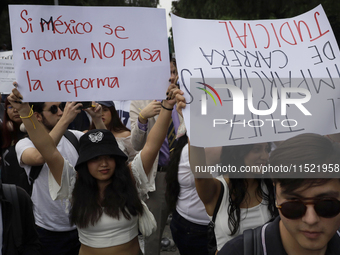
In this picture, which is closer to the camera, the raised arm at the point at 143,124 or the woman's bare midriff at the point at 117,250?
the woman's bare midriff at the point at 117,250

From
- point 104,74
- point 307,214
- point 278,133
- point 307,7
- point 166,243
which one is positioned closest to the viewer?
point 307,214

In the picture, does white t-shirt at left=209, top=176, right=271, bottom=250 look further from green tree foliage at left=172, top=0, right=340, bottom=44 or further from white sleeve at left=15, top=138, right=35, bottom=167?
green tree foliage at left=172, top=0, right=340, bottom=44

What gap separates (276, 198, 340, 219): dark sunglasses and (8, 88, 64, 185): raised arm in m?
1.56

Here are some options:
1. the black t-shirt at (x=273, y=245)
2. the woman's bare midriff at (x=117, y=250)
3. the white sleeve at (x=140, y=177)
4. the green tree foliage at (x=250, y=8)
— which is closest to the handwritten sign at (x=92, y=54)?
the white sleeve at (x=140, y=177)

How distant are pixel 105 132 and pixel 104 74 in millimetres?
510

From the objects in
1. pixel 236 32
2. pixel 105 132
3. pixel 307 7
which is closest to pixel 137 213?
pixel 105 132

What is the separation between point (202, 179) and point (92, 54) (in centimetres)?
102

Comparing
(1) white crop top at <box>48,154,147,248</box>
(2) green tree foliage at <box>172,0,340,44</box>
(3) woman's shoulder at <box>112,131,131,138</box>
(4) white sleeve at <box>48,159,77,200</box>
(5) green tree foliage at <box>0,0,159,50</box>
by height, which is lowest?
(1) white crop top at <box>48,154,147,248</box>

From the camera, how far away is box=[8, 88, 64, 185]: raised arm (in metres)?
2.26

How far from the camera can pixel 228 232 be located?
2217 millimetres

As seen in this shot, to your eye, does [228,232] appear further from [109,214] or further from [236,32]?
[236,32]

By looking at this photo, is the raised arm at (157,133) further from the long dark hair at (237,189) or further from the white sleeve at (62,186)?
the white sleeve at (62,186)

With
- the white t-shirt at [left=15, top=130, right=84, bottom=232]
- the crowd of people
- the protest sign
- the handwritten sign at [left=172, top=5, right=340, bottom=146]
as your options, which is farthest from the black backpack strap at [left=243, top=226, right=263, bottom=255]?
the protest sign

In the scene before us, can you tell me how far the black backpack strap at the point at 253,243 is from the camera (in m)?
1.44
